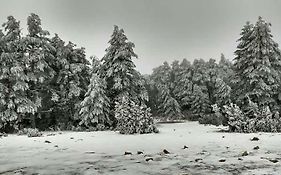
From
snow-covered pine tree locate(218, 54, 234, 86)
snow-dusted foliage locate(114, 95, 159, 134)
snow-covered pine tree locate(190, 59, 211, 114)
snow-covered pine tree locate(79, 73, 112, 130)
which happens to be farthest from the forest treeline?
snow-covered pine tree locate(190, 59, 211, 114)

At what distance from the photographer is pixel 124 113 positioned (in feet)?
52.7

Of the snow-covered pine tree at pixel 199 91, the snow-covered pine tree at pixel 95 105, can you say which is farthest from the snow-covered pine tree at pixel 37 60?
the snow-covered pine tree at pixel 199 91

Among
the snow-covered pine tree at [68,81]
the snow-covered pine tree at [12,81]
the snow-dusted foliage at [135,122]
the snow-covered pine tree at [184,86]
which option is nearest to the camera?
the snow-dusted foliage at [135,122]

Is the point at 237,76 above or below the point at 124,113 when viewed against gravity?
above

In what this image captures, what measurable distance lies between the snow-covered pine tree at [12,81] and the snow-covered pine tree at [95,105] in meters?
3.58

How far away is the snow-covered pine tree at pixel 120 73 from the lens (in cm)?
2269

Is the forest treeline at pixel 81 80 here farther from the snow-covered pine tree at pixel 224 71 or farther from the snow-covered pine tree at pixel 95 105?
the snow-covered pine tree at pixel 224 71

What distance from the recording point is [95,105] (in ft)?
66.0

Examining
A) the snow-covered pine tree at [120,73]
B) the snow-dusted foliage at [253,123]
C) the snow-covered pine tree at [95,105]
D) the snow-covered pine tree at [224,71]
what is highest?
the snow-covered pine tree at [224,71]

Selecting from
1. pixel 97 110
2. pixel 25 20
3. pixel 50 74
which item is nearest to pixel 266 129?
pixel 97 110

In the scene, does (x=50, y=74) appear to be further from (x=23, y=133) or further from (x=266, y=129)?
(x=266, y=129)

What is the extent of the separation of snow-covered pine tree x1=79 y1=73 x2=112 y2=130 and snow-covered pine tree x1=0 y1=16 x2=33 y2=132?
141 inches

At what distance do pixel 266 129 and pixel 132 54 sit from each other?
12832 millimetres

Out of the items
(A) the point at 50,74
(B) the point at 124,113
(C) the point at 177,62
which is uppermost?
(C) the point at 177,62
